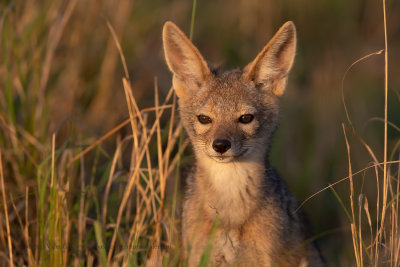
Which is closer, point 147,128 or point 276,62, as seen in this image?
point 276,62

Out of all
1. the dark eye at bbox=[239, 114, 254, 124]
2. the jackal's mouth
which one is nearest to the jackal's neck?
the jackal's mouth

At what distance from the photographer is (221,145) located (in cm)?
424

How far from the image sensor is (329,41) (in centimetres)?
913

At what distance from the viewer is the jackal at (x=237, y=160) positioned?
4.42 meters

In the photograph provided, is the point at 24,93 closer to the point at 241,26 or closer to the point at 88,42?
the point at 88,42

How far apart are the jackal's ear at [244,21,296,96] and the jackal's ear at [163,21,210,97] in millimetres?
377

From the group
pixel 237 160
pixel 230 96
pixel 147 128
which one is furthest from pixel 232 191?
pixel 147 128

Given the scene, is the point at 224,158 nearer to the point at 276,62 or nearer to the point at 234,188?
the point at 234,188

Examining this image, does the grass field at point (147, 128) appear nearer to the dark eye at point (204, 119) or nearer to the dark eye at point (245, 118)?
the dark eye at point (204, 119)

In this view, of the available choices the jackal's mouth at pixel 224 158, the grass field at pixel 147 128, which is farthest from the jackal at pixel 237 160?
the grass field at pixel 147 128

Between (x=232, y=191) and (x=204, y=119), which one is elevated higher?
(x=204, y=119)

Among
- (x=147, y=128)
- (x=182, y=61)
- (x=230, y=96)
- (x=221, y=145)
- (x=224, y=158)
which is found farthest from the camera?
(x=147, y=128)

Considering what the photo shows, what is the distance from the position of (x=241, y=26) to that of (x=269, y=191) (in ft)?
14.6

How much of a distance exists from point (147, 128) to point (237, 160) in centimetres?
129
